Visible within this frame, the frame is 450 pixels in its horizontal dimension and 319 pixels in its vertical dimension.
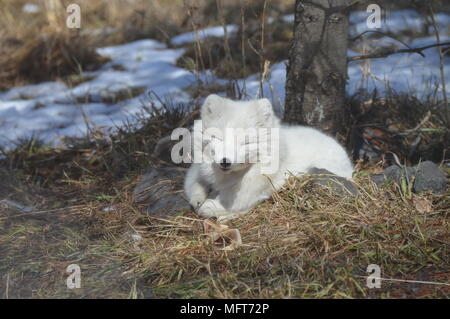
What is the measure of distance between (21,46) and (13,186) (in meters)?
4.22

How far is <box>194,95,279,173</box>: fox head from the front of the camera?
10.0 feet

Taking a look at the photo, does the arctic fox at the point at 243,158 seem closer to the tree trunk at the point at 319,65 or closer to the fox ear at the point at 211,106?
the fox ear at the point at 211,106

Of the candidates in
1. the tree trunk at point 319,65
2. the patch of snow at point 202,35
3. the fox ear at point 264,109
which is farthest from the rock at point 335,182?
the patch of snow at point 202,35

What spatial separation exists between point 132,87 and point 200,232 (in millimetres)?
4087

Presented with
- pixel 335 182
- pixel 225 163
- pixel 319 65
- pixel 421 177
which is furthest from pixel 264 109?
pixel 421 177

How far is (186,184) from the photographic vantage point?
365 centimetres

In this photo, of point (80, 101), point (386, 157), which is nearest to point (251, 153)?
point (386, 157)

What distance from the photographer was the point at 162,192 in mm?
3902

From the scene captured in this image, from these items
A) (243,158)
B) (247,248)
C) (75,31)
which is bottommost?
(247,248)

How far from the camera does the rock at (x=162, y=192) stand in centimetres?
368

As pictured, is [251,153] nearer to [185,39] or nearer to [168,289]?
[168,289]

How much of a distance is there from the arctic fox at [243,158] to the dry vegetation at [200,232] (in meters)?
0.12

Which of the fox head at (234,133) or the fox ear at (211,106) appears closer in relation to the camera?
the fox head at (234,133)

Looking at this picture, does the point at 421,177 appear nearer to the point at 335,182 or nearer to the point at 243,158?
the point at 335,182
